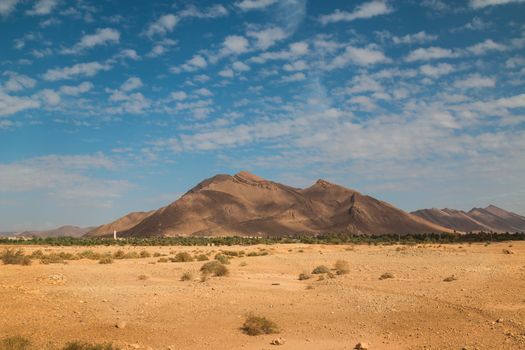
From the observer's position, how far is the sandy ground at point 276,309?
12.1 m

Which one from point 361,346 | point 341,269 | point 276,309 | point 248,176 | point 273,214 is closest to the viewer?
point 361,346

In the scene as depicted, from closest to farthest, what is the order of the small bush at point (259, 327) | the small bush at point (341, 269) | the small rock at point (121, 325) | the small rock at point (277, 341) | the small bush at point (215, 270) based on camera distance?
the small rock at point (277, 341) < the small bush at point (259, 327) < the small rock at point (121, 325) < the small bush at point (215, 270) < the small bush at point (341, 269)

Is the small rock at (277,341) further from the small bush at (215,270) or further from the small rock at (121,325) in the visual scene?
the small bush at (215,270)

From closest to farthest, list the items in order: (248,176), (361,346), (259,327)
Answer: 1. (361,346)
2. (259,327)
3. (248,176)

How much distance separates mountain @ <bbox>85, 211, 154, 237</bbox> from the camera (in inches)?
6572

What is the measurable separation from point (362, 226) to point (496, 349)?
121m

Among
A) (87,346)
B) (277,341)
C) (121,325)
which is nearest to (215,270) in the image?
(121,325)

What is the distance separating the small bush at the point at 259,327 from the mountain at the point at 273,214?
10454 cm

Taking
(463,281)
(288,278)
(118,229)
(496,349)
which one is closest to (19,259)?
(288,278)

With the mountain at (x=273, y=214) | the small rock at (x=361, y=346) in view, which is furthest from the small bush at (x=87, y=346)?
the mountain at (x=273, y=214)

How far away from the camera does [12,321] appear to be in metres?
13.6

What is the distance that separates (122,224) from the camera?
175875 mm

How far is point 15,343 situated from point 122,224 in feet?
563

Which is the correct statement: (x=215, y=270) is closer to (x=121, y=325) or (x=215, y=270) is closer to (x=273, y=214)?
(x=121, y=325)
